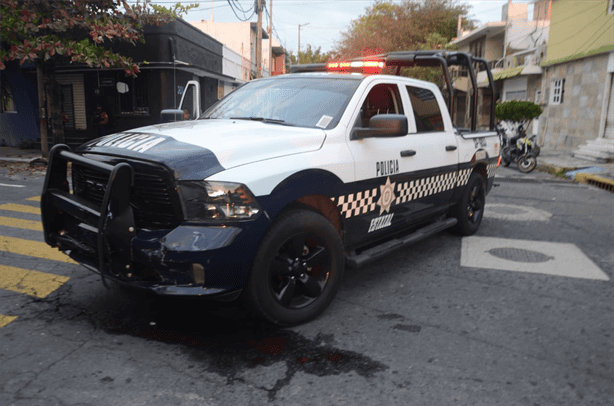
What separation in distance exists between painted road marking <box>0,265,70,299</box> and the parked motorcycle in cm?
Answer: 1309

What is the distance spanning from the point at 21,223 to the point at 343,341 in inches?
197

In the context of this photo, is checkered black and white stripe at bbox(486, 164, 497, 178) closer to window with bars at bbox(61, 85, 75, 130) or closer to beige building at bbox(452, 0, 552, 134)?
window with bars at bbox(61, 85, 75, 130)

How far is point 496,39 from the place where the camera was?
117 feet

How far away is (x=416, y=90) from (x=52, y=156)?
3367 millimetres

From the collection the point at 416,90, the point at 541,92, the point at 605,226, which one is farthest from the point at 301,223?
the point at 541,92

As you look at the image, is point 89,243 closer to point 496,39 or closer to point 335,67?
point 335,67

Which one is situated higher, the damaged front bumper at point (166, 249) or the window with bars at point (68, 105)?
the window with bars at point (68, 105)

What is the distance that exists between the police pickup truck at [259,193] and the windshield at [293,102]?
15 millimetres

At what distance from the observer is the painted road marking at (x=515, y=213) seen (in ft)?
25.4

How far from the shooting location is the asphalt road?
2736 millimetres

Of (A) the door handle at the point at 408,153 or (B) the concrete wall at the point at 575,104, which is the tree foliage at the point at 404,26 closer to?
(B) the concrete wall at the point at 575,104

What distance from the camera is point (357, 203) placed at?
401 cm

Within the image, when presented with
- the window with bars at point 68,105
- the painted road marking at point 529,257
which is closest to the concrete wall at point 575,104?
the painted road marking at point 529,257

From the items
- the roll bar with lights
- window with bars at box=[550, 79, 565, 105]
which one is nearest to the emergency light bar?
the roll bar with lights
